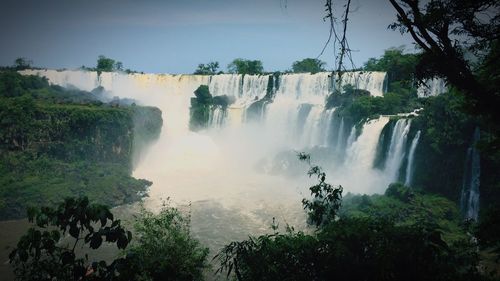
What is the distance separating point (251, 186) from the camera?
33531 millimetres

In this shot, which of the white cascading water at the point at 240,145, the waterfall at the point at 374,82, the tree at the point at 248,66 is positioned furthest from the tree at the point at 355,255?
the tree at the point at 248,66

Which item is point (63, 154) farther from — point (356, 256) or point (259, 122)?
point (356, 256)

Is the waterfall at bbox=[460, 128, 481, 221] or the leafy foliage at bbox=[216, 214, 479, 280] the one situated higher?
the leafy foliage at bbox=[216, 214, 479, 280]

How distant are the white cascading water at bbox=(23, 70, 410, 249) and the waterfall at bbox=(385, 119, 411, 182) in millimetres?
107

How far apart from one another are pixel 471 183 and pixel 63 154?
104ft

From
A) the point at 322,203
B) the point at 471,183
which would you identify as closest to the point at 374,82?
the point at 471,183

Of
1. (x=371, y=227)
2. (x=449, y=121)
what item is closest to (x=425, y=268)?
(x=371, y=227)

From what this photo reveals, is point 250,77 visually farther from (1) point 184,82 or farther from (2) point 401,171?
(2) point 401,171

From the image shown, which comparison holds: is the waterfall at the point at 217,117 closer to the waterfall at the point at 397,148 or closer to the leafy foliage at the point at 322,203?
the waterfall at the point at 397,148

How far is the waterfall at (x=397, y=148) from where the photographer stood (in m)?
26.3

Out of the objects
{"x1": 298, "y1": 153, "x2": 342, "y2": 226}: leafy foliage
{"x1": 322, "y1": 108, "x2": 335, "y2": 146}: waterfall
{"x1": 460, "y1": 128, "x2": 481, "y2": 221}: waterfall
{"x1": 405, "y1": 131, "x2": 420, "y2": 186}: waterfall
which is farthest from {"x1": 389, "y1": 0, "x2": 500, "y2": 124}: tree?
{"x1": 322, "y1": 108, "x2": 335, "y2": 146}: waterfall

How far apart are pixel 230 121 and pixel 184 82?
1235cm

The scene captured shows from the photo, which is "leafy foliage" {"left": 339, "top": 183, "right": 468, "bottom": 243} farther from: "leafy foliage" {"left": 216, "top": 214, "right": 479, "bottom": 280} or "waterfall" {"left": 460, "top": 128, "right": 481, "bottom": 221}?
"leafy foliage" {"left": 216, "top": 214, "right": 479, "bottom": 280}

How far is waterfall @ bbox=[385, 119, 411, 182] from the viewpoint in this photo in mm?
26322
